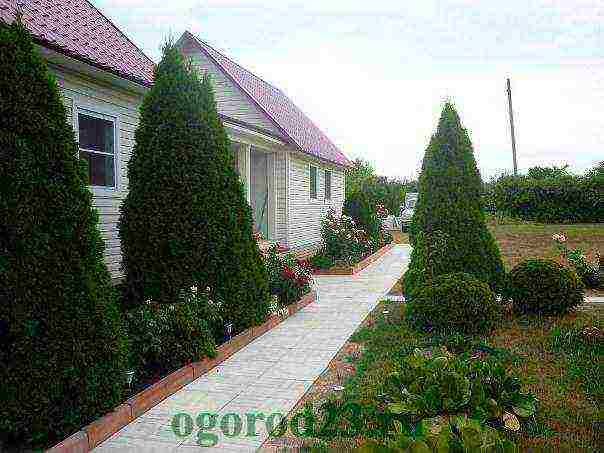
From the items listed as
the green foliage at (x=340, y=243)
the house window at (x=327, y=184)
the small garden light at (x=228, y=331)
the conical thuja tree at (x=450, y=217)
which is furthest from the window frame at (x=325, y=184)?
the small garden light at (x=228, y=331)

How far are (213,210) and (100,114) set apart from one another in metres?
2.42

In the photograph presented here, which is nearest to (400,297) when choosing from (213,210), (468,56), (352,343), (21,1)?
(352,343)

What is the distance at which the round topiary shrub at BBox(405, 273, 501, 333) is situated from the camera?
7.45 meters

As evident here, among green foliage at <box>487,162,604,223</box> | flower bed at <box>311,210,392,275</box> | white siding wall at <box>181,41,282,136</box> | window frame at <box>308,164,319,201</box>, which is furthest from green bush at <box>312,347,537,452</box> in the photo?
green foliage at <box>487,162,604,223</box>

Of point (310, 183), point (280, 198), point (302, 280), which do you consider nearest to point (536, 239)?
point (310, 183)

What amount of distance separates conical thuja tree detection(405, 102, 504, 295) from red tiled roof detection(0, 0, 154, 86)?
4.58 metres

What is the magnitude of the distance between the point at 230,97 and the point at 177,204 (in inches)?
372

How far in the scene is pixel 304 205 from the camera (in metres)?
17.5

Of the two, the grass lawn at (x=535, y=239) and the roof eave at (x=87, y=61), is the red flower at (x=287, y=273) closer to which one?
the roof eave at (x=87, y=61)

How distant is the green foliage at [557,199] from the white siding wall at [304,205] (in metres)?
14.6

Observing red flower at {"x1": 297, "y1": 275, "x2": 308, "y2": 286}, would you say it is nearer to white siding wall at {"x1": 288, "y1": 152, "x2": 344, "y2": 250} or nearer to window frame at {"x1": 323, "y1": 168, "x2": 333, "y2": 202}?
white siding wall at {"x1": 288, "y1": 152, "x2": 344, "y2": 250}

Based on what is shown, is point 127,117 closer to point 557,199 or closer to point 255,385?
point 255,385

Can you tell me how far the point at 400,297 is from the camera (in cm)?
1130

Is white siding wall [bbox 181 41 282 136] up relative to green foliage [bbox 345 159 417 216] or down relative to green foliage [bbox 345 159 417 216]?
up
